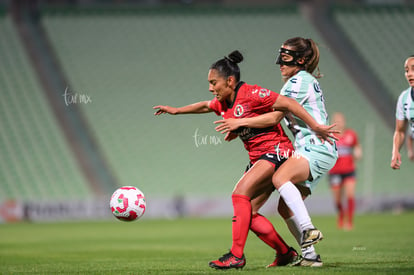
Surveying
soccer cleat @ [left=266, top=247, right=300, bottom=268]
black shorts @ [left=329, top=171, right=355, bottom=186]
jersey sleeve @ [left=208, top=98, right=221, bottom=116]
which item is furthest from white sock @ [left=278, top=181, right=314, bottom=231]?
black shorts @ [left=329, top=171, right=355, bottom=186]

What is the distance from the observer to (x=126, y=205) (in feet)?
22.2

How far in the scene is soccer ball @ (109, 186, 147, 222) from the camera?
675 cm

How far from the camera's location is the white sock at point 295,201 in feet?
19.3

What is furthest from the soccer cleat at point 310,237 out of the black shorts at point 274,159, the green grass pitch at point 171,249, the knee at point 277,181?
the black shorts at point 274,159

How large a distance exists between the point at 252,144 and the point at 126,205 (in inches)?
56.6

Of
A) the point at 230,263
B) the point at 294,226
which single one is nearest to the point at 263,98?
the point at 294,226

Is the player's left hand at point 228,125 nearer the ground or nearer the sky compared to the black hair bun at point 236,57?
nearer the ground

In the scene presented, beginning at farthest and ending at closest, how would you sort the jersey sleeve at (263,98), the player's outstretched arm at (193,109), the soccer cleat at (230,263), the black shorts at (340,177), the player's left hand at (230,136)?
the black shorts at (340,177), the player's outstretched arm at (193,109), the player's left hand at (230,136), the jersey sleeve at (263,98), the soccer cleat at (230,263)

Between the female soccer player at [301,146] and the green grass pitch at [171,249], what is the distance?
40 cm

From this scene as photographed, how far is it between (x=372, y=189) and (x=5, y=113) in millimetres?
10398

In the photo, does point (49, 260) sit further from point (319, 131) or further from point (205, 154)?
point (205, 154)

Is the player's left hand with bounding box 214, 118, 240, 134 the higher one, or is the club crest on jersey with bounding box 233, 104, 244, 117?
the club crest on jersey with bounding box 233, 104, 244, 117

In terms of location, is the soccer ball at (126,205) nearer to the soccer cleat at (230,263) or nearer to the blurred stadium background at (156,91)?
the soccer cleat at (230,263)

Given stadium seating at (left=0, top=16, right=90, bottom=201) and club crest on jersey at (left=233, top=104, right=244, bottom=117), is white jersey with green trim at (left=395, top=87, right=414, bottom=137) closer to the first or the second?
club crest on jersey at (left=233, top=104, right=244, bottom=117)
